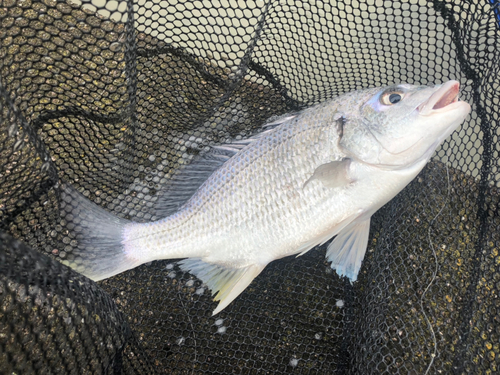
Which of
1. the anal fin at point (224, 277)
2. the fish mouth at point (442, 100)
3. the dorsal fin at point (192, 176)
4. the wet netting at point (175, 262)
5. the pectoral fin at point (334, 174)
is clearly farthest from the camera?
the dorsal fin at point (192, 176)

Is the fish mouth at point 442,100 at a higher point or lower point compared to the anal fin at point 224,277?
higher

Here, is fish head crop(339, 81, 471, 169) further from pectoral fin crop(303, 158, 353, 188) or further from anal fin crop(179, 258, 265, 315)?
anal fin crop(179, 258, 265, 315)

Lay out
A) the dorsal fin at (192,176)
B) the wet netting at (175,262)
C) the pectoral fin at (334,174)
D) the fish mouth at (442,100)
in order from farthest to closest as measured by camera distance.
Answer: the dorsal fin at (192,176), the wet netting at (175,262), the pectoral fin at (334,174), the fish mouth at (442,100)

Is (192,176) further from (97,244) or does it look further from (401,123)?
(401,123)

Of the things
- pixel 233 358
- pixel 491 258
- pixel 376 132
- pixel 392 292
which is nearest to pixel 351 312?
pixel 392 292

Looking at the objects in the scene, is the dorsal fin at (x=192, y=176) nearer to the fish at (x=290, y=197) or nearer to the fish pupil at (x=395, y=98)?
the fish at (x=290, y=197)

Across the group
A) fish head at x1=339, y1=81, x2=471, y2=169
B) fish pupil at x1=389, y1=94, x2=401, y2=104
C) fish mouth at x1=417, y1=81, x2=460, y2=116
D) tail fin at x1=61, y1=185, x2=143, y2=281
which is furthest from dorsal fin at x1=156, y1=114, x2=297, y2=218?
fish mouth at x1=417, y1=81, x2=460, y2=116

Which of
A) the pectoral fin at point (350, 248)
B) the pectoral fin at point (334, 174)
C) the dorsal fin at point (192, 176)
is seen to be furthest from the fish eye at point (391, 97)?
the pectoral fin at point (350, 248)

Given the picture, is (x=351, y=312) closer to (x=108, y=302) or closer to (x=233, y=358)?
(x=233, y=358)
